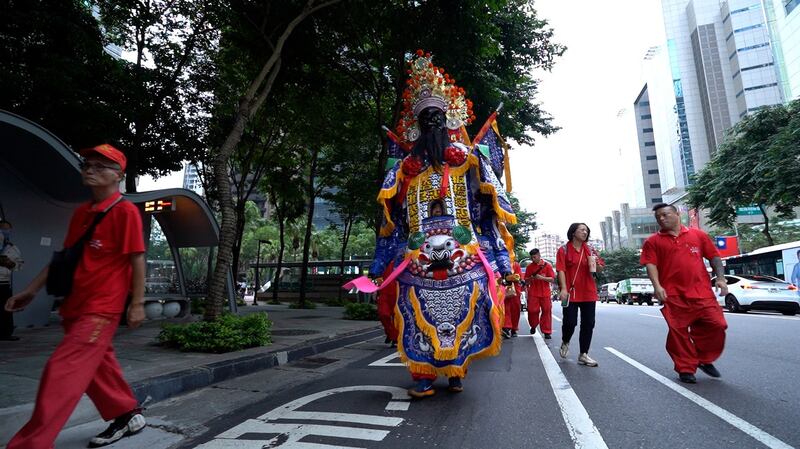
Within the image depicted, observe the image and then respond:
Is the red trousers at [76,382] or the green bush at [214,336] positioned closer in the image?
the red trousers at [76,382]

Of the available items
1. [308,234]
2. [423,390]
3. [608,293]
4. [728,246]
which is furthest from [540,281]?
[608,293]

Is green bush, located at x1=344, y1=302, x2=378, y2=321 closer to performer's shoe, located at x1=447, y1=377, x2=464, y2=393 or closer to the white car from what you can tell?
performer's shoe, located at x1=447, y1=377, x2=464, y2=393

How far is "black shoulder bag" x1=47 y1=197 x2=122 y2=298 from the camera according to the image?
256cm

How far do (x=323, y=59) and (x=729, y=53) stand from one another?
6764 centimetres

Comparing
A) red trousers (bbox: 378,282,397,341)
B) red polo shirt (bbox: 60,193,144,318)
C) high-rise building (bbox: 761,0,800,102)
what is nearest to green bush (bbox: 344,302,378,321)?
red trousers (bbox: 378,282,397,341)

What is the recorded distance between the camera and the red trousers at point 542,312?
8.30 metres

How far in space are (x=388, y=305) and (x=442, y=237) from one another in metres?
1.07

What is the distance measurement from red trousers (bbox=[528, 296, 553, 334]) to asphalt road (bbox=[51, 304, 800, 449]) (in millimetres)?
2903

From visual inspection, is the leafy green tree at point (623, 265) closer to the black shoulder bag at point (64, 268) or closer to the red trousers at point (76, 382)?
the red trousers at point (76, 382)

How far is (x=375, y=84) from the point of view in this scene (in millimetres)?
11484

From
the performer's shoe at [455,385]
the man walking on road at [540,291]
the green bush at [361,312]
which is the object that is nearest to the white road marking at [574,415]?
the performer's shoe at [455,385]

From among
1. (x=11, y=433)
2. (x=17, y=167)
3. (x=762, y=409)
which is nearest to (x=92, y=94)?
(x=17, y=167)

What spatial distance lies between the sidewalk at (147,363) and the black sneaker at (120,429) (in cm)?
57

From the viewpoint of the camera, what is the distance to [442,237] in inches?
153
